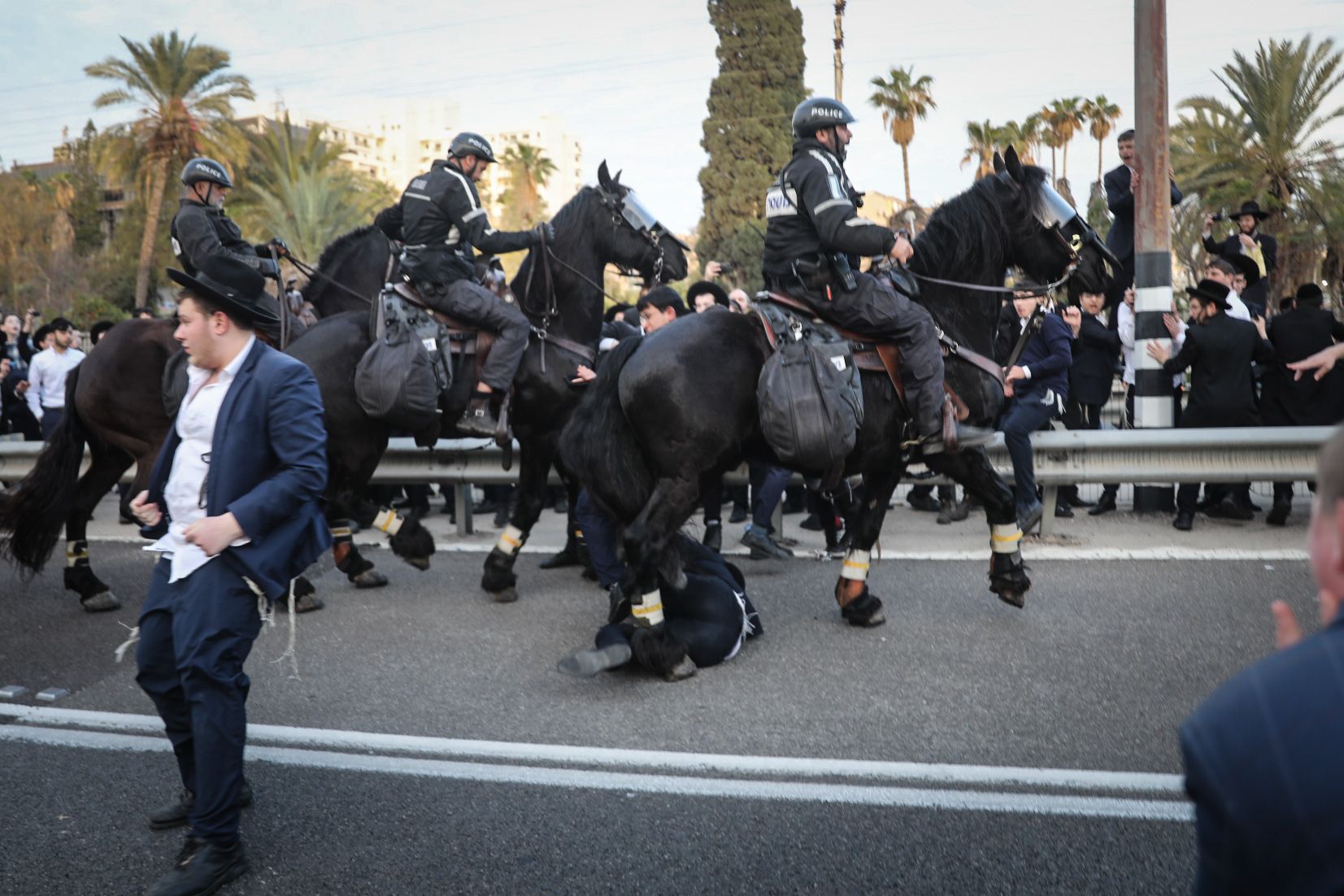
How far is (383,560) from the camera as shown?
347 inches

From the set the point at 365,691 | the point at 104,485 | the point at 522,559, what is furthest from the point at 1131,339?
the point at 104,485

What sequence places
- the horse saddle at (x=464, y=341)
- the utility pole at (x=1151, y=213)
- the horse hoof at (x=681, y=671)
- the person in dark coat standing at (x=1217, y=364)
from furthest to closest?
1. the utility pole at (x=1151, y=213)
2. the person in dark coat standing at (x=1217, y=364)
3. the horse saddle at (x=464, y=341)
4. the horse hoof at (x=681, y=671)

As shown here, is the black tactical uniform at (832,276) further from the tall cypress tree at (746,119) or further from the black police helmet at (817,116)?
the tall cypress tree at (746,119)

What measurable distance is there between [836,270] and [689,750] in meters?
2.77

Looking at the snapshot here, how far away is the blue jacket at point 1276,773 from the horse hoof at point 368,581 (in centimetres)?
701

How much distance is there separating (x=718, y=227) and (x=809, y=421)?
36731 mm

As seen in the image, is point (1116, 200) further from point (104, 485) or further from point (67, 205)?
point (67, 205)

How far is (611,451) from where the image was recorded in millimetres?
6020

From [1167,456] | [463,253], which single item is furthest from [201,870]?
[1167,456]

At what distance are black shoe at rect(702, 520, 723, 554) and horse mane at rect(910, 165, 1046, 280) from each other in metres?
3.21

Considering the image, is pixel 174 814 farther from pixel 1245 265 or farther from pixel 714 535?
pixel 1245 265

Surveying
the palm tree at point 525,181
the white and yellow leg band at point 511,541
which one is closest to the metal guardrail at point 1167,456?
the white and yellow leg band at point 511,541

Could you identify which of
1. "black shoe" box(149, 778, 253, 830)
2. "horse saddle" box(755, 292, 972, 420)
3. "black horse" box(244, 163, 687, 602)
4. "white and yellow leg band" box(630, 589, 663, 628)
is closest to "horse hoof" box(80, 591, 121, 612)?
"black horse" box(244, 163, 687, 602)

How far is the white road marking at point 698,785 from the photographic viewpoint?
3930 mm
